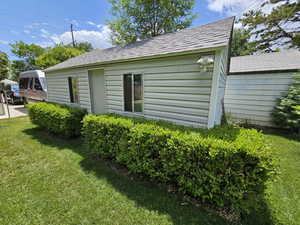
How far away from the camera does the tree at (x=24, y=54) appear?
21.9 m

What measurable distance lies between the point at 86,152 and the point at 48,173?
3.90 ft

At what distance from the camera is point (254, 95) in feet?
21.7

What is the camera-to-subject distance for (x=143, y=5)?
11.8 metres

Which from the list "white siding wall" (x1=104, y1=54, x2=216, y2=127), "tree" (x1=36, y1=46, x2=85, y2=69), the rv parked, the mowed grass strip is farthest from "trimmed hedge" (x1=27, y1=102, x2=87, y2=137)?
"tree" (x1=36, y1=46, x2=85, y2=69)

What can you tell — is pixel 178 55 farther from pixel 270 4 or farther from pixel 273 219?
pixel 270 4

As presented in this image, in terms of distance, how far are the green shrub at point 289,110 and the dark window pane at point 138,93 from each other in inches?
242

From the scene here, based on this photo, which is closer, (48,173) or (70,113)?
(48,173)

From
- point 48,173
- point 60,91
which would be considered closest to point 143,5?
point 60,91

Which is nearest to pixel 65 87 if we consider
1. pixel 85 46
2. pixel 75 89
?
pixel 75 89

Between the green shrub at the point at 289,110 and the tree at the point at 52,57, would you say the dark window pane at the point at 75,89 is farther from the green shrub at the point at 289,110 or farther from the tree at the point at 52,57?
the tree at the point at 52,57

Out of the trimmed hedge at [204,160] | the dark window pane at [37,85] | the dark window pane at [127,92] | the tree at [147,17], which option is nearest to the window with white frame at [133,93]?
the dark window pane at [127,92]

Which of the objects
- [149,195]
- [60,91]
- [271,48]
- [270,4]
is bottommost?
[149,195]

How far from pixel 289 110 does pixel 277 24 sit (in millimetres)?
8723

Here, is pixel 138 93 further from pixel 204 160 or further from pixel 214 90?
pixel 204 160
